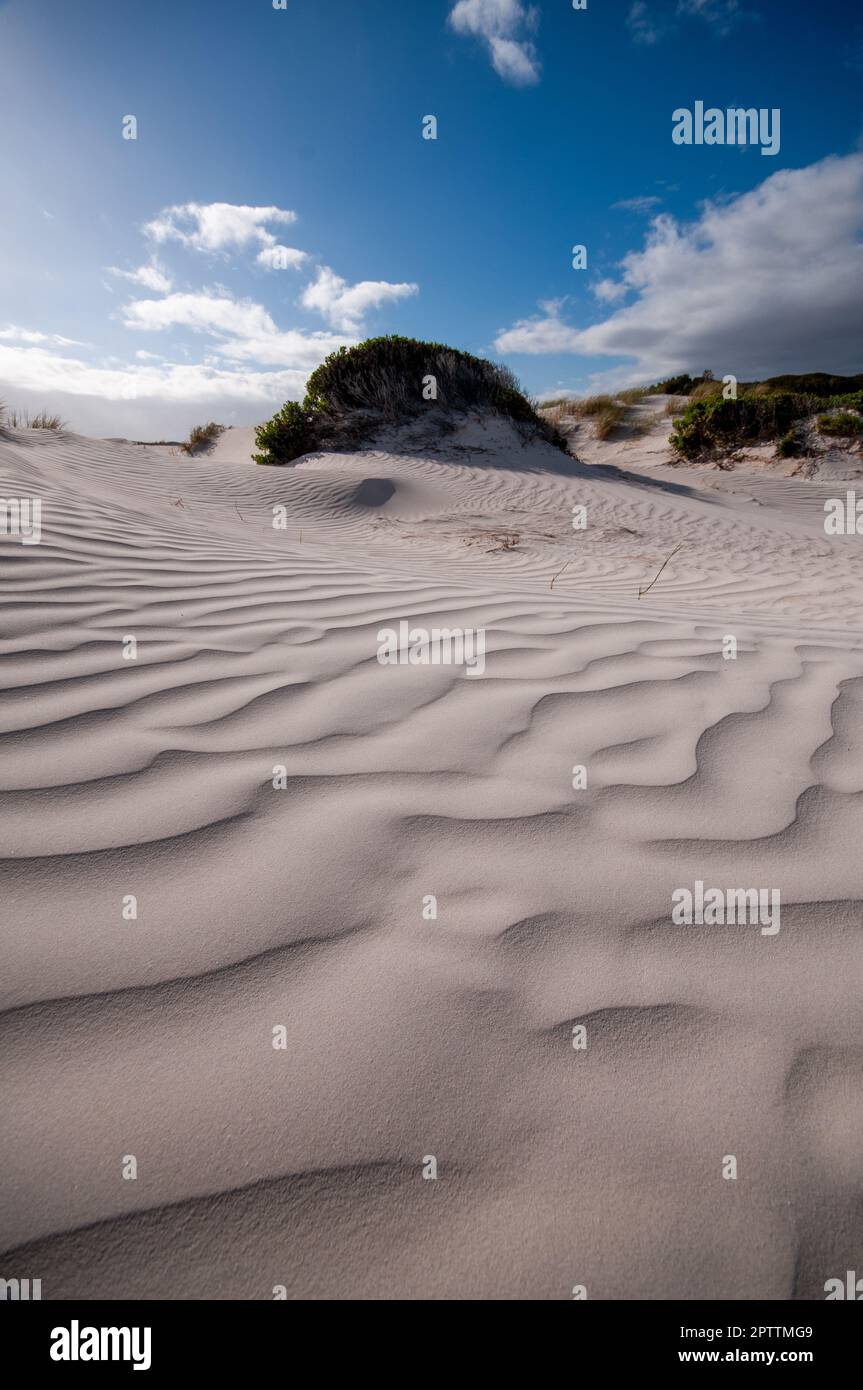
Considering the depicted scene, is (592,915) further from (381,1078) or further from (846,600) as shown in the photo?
(846,600)

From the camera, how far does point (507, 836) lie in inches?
52.4

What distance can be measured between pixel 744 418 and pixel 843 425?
2.00 metres

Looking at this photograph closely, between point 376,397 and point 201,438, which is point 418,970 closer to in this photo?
point 376,397

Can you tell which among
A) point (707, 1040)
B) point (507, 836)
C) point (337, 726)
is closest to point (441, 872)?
point (507, 836)

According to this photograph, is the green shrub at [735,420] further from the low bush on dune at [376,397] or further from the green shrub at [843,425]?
the low bush on dune at [376,397]

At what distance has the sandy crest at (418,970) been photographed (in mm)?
739

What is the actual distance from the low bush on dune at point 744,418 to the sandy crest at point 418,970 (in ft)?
47.0

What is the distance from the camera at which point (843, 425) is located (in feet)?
44.4

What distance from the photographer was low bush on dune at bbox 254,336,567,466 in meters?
12.4

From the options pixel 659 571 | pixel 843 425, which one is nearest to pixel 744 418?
pixel 843 425

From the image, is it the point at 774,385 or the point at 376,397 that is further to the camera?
the point at 774,385
